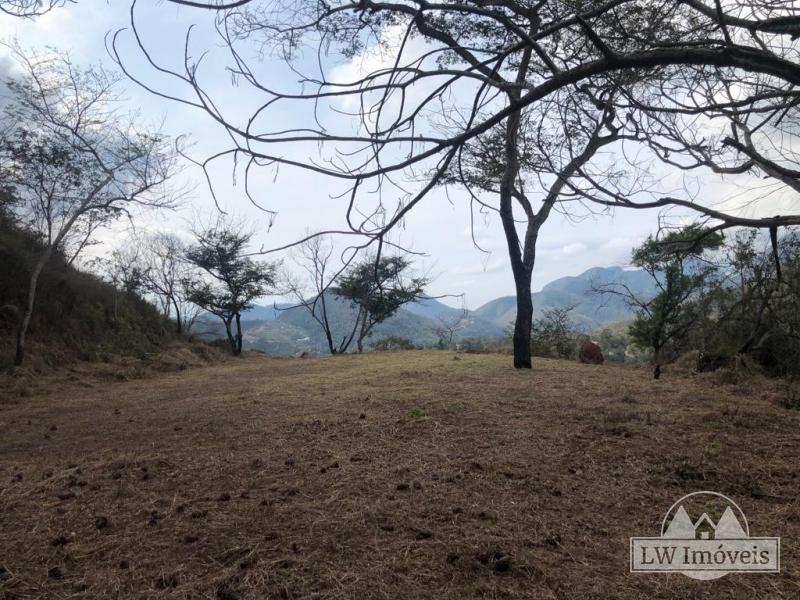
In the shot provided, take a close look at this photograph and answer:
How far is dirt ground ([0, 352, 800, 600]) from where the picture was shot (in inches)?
58.5

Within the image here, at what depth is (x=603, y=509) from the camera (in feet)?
6.40

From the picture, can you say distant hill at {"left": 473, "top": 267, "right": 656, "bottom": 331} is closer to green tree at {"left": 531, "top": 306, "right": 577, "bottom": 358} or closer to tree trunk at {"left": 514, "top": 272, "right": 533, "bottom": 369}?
green tree at {"left": 531, "top": 306, "right": 577, "bottom": 358}

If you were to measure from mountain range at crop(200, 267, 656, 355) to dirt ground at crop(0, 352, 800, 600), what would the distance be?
0.93 meters

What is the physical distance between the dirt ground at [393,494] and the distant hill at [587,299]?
392 centimetres

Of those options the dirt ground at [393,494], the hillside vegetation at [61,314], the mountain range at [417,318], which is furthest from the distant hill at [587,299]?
the hillside vegetation at [61,314]

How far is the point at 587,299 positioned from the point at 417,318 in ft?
75.0

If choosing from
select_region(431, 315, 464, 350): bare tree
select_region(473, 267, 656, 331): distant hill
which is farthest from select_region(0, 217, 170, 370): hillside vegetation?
select_region(431, 315, 464, 350): bare tree

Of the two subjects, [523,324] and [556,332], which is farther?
[556,332]

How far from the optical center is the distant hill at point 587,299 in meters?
8.52

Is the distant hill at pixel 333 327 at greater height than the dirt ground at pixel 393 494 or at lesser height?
greater

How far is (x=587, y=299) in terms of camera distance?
1078 cm

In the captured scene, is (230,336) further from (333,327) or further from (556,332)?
(556,332)

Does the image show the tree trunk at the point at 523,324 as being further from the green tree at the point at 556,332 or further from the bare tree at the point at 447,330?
the bare tree at the point at 447,330

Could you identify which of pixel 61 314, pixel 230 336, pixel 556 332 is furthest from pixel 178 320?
pixel 556 332
